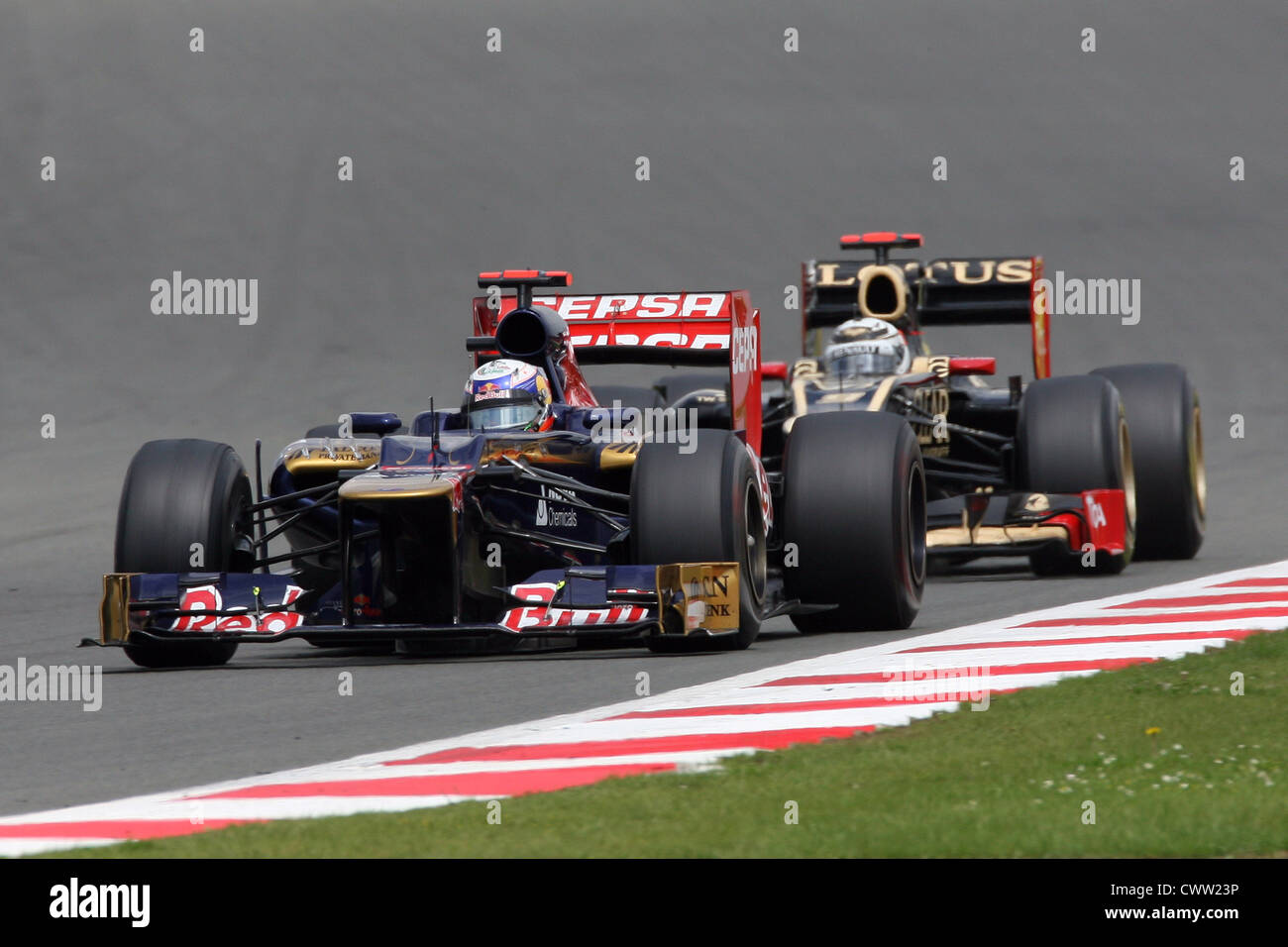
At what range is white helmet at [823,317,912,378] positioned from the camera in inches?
661

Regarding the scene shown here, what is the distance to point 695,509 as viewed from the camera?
10641 millimetres

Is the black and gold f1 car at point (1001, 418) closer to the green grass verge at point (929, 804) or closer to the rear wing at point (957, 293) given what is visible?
the rear wing at point (957, 293)

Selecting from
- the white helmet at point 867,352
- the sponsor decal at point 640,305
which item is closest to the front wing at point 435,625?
the sponsor decal at point 640,305

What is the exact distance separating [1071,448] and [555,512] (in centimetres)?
538

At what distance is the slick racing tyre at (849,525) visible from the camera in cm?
1159

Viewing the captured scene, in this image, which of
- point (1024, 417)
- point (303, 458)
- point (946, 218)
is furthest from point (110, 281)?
point (303, 458)

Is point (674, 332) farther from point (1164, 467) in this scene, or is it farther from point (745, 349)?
point (1164, 467)

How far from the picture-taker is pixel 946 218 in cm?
4125

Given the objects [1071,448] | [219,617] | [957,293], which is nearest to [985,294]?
[957,293]

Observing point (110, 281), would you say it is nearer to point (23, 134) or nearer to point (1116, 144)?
point (23, 134)

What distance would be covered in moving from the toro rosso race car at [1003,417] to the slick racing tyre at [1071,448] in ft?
0.03
